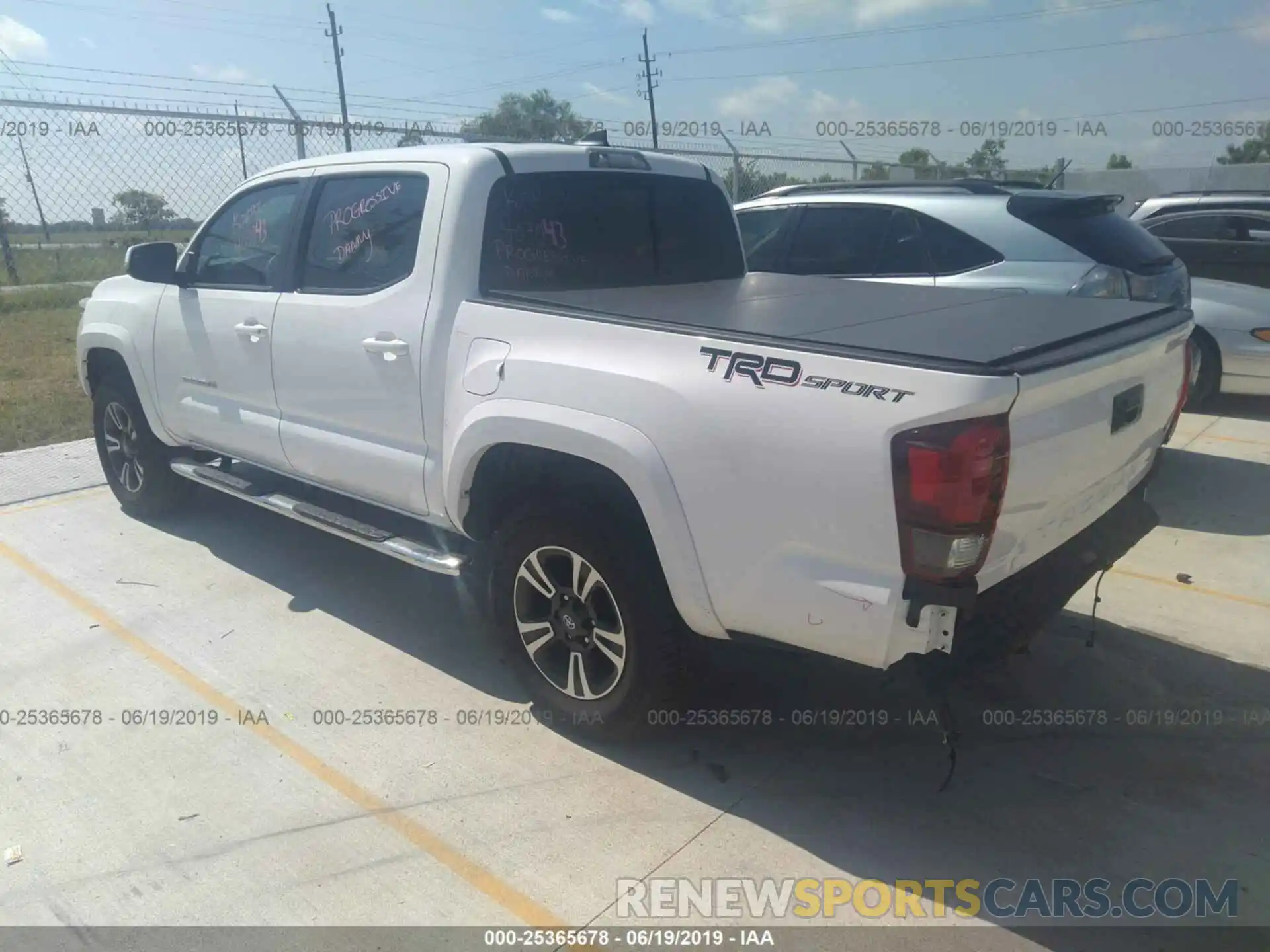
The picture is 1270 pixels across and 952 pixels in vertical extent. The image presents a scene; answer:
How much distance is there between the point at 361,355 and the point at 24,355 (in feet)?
31.4

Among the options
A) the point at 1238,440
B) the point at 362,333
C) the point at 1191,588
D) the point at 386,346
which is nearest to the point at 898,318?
the point at 386,346

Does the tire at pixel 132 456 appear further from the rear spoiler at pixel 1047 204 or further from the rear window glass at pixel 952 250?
the rear spoiler at pixel 1047 204

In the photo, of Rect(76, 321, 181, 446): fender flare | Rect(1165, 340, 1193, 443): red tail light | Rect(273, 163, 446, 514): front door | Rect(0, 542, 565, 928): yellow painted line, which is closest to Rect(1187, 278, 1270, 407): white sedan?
Rect(1165, 340, 1193, 443): red tail light

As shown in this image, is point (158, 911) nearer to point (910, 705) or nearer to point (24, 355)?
point (910, 705)

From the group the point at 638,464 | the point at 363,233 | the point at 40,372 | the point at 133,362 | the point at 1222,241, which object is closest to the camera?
the point at 638,464

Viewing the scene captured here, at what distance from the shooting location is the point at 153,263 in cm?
499

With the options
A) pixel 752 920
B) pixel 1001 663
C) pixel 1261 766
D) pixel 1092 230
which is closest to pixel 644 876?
pixel 752 920

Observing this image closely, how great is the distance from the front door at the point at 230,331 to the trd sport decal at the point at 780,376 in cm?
249

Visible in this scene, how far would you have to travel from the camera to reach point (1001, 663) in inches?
116

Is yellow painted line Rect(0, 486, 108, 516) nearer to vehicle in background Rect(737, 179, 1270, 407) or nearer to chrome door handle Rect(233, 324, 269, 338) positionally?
chrome door handle Rect(233, 324, 269, 338)

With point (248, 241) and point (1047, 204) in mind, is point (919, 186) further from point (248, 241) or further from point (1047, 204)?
point (248, 241)

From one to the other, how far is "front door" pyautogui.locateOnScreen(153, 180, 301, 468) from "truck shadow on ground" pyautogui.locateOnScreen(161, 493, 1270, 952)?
1.14m

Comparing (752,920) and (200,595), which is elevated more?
(200,595)

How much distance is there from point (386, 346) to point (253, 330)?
104 cm
